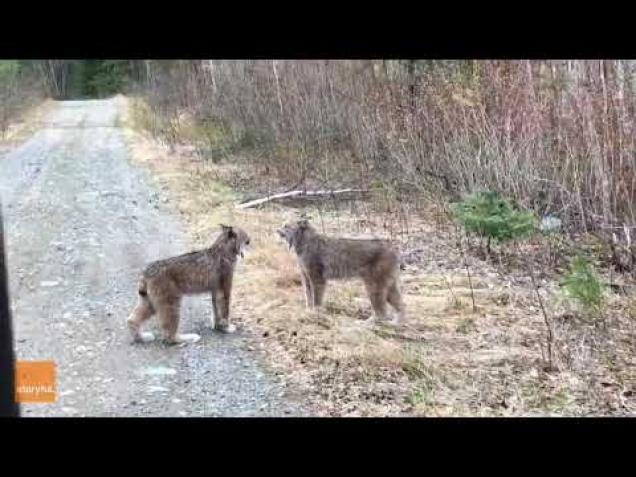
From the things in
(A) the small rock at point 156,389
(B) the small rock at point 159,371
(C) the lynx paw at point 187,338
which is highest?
(C) the lynx paw at point 187,338

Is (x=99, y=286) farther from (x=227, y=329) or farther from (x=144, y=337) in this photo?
(x=227, y=329)

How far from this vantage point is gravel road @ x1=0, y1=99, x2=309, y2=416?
2.51m

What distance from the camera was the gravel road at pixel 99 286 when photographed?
2.51 meters

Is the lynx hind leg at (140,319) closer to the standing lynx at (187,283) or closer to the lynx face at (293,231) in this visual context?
the standing lynx at (187,283)

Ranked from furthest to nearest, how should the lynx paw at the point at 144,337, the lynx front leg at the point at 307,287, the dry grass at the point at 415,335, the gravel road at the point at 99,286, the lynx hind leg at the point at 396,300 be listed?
the lynx front leg at the point at 307,287, the lynx hind leg at the point at 396,300, the lynx paw at the point at 144,337, the dry grass at the point at 415,335, the gravel road at the point at 99,286

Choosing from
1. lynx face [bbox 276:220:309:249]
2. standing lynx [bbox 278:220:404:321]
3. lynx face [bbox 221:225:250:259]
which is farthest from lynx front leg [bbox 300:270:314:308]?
lynx face [bbox 221:225:250:259]

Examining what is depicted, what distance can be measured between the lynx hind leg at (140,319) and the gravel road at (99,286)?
0.09ft

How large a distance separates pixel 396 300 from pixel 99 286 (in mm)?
1054

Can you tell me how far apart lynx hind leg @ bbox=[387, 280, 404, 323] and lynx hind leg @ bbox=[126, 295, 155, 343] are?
33.8 inches

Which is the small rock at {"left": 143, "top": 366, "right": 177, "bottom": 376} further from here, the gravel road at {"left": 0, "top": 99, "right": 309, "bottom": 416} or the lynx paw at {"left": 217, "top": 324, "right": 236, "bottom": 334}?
the lynx paw at {"left": 217, "top": 324, "right": 236, "bottom": 334}

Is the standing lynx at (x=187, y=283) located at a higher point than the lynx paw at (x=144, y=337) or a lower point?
higher

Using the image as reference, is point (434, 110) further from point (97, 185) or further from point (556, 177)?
point (97, 185)

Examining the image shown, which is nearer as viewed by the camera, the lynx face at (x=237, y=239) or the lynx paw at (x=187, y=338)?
the lynx paw at (x=187, y=338)

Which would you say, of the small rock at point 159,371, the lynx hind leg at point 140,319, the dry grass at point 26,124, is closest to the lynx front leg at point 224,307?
the lynx hind leg at point 140,319
